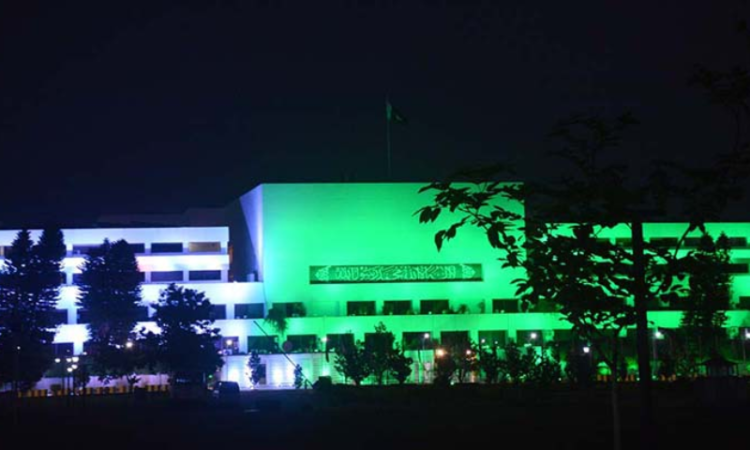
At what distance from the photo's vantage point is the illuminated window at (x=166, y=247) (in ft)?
257

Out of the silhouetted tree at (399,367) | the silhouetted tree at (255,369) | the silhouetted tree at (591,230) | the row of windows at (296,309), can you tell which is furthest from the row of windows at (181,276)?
the silhouetted tree at (591,230)

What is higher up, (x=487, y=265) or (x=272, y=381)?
(x=487, y=265)

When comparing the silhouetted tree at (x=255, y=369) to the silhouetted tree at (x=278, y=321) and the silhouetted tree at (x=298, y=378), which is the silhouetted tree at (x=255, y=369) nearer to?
the silhouetted tree at (x=298, y=378)

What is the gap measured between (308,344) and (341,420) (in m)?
38.2

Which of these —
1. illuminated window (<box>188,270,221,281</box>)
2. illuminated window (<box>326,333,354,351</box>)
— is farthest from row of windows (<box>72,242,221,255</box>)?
illuminated window (<box>326,333,354,351</box>)

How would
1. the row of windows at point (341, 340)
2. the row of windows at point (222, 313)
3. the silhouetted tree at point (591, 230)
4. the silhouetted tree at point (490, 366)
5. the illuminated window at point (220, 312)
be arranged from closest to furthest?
the silhouetted tree at point (591, 230)
the silhouetted tree at point (490, 366)
the row of windows at point (341, 340)
the row of windows at point (222, 313)
the illuminated window at point (220, 312)

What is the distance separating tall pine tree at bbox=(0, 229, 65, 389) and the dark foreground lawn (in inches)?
554

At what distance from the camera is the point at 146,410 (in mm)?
45562

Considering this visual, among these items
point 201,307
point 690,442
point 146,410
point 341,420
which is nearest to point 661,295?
point 690,442

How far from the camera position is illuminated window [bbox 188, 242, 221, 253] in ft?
263

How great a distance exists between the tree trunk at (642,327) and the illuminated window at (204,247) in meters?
70.9

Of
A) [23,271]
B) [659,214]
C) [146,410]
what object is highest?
[23,271]

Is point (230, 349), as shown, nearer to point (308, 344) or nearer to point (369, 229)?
point (308, 344)

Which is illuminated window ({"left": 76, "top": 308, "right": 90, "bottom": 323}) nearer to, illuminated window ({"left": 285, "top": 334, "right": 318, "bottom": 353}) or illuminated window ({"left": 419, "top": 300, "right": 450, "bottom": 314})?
illuminated window ({"left": 285, "top": 334, "right": 318, "bottom": 353})
